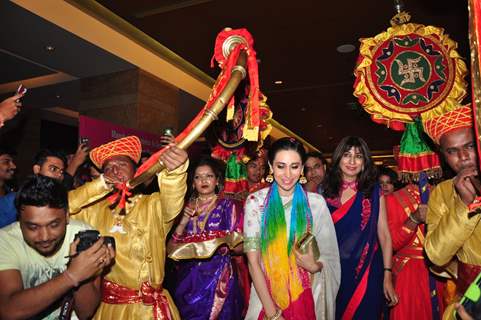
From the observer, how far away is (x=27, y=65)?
24.6ft

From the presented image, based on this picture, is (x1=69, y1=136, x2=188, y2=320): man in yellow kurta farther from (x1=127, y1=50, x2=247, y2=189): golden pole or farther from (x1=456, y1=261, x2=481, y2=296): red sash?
(x1=456, y1=261, x2=481, y2=296): red sash

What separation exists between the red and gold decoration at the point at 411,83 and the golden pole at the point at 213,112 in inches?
67.4

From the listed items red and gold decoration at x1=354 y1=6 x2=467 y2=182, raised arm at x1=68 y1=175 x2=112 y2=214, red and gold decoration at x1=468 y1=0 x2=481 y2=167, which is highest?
red and gold decoration at x1=354 y1=6 x2=467 y2=182

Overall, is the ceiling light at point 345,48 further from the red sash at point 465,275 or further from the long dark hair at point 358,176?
the red sash at point 465,275

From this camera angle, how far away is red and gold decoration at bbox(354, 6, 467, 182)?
121 inches

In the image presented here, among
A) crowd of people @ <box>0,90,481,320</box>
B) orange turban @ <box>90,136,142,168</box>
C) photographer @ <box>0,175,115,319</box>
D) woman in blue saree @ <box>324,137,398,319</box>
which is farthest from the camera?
woman in blue saree @ <box>324,137,398,319</box>

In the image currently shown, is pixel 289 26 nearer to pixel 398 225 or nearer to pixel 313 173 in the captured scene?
pixel 313 173

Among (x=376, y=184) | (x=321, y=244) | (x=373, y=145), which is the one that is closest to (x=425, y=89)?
(x=376, y=184)

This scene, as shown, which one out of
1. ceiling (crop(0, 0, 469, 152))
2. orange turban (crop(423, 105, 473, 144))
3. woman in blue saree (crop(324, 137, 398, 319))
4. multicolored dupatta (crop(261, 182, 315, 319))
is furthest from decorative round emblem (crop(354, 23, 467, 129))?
ceiling (crop(0, 0, 469, 152))

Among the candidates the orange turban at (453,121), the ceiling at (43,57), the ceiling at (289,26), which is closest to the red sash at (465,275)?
the orange turban at (453,121)

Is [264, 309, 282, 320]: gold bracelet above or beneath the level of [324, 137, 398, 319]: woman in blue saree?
beneath

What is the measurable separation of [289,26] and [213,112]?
4988 mm

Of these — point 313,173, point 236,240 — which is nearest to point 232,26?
point 313,173

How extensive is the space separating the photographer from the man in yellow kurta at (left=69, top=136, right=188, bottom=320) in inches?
21.6
